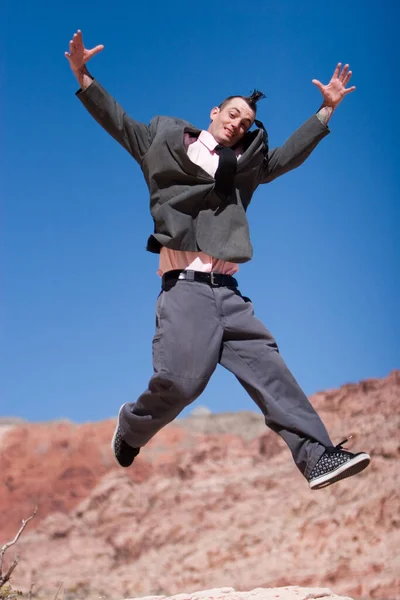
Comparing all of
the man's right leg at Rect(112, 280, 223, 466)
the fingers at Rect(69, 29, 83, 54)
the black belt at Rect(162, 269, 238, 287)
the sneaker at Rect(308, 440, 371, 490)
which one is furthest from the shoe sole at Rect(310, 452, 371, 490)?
the fingers at Rect(69, 29, 83, 54)

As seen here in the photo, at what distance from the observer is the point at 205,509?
11852mm

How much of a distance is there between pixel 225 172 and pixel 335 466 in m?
1.30

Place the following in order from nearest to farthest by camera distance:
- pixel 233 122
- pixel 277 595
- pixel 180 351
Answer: pixel 180 351 < pixel 233 122 < pixel 277 595

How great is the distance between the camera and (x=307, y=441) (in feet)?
10.8

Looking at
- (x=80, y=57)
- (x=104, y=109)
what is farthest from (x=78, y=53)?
(x=104, y=109)

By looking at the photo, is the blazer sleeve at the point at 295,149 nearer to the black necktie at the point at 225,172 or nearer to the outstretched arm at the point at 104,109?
the black necktie at the point at 225,172

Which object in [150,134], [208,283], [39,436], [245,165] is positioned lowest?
[208,283]

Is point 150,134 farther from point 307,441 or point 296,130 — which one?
point 307,441

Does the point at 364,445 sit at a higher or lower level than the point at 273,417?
higher

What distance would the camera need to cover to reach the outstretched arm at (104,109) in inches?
135

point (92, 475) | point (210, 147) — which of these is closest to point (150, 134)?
point (210, 147)

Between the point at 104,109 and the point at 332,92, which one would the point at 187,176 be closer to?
the point at 104,109

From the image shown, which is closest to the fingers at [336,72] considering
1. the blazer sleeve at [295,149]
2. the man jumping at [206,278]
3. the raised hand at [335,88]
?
Answer: the raised hand at [335,88]

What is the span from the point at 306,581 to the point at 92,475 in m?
4.59
